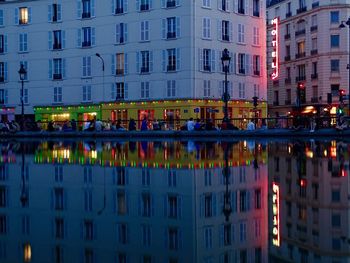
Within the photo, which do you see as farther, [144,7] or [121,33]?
[121,33]

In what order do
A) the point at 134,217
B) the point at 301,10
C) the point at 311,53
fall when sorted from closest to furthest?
the point at 134,217 → the point at 311,53 → the point at 301,10

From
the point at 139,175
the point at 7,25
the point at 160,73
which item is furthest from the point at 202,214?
the point at 7,25

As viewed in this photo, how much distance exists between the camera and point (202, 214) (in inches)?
284

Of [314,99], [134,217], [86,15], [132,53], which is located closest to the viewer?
[134,217]

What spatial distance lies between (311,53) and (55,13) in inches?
1316

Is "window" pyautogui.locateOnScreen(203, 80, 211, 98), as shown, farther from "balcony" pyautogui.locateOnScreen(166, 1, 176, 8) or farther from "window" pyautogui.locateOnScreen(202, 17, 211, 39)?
"balcony" pyautogui.locateOnScreen(166, 1, 176, 8)

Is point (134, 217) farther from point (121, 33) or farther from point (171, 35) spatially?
point (121, 33)

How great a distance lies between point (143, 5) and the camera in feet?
195

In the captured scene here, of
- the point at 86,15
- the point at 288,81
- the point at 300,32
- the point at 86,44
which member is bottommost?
the point at 288,81

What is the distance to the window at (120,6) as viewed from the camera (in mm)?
60156

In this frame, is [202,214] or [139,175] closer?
[202,214]

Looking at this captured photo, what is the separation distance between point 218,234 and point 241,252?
79cm

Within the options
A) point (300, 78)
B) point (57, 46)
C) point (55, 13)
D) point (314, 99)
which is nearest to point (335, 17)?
point (300, 78)

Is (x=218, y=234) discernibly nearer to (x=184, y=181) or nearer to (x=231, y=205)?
(x=231, y=205)
